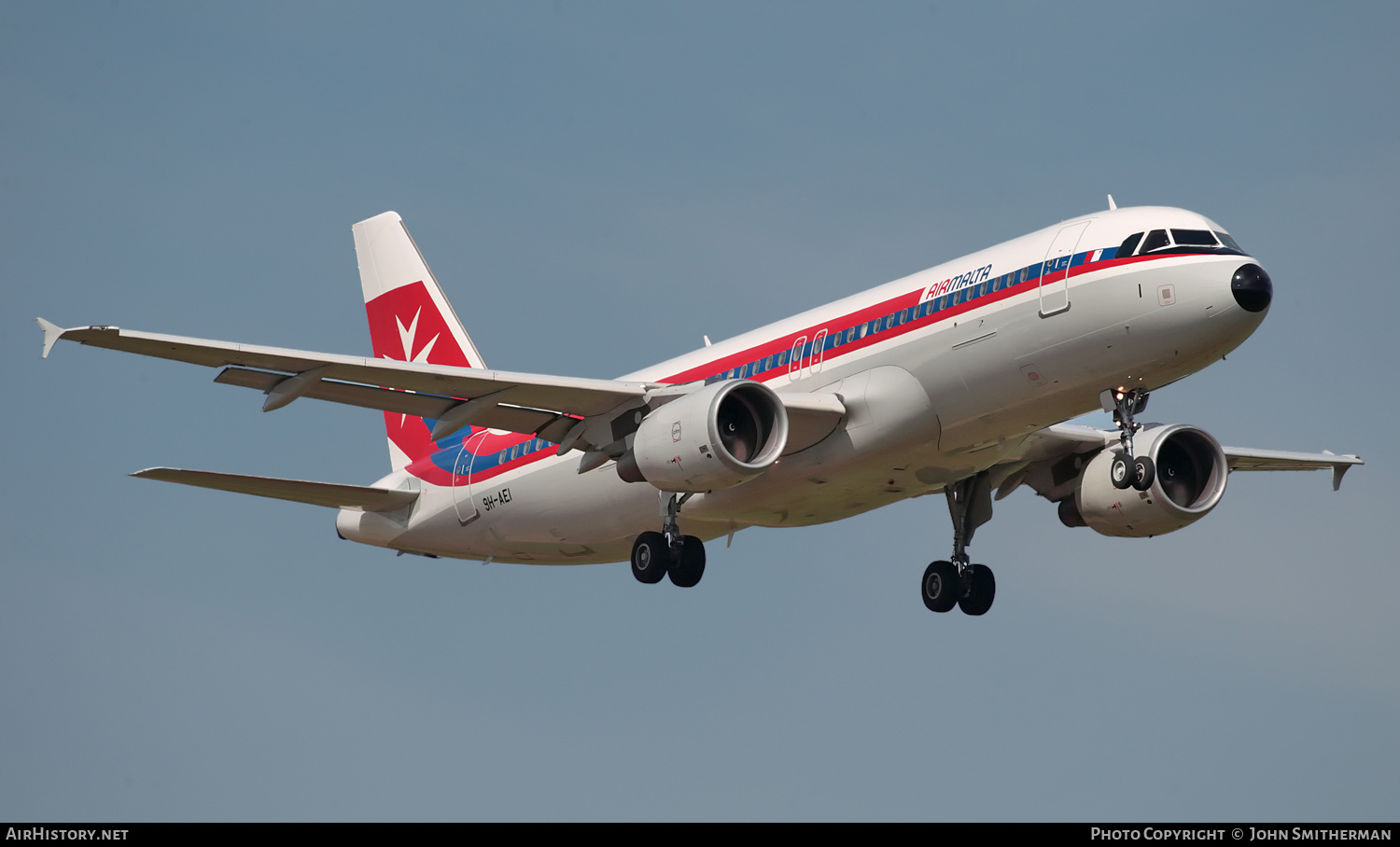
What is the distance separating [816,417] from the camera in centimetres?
3250

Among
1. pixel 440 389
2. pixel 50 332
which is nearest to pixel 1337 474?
pixel 440 389

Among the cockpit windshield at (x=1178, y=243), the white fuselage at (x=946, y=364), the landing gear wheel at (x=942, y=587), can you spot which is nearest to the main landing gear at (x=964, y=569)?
the landing gear wheel at (x=942, y=587)

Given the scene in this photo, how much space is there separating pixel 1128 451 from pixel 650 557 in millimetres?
9755

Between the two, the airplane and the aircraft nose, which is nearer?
the aircraft nose

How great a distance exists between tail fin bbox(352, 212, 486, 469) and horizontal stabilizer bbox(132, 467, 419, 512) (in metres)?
2.26

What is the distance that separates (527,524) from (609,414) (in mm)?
4978

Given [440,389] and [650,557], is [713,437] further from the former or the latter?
[440,389]

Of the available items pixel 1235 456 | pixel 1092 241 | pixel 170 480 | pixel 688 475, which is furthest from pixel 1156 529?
pixel 170 480

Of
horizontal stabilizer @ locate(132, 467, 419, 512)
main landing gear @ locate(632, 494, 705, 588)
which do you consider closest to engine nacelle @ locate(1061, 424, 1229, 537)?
main landing gear @ locate(632, 494, 705, 588)

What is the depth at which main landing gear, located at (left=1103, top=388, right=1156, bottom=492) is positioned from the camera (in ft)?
99.0

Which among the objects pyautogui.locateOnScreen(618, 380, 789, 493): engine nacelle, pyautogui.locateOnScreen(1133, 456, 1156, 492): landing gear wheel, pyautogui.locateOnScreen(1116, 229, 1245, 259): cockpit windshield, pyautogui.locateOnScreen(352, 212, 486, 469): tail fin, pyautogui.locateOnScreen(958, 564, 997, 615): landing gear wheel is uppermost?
pyautogui.locateOnScreen(352, 212, 486, 469): tail fin

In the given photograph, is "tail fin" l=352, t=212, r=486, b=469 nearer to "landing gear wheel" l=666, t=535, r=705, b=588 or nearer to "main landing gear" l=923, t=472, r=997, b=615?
"landing gear wheel" l=666, t=535, r=705, b=588

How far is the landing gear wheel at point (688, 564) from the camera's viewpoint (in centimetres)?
3462

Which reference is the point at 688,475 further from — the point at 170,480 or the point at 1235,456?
the point at 1235,456
